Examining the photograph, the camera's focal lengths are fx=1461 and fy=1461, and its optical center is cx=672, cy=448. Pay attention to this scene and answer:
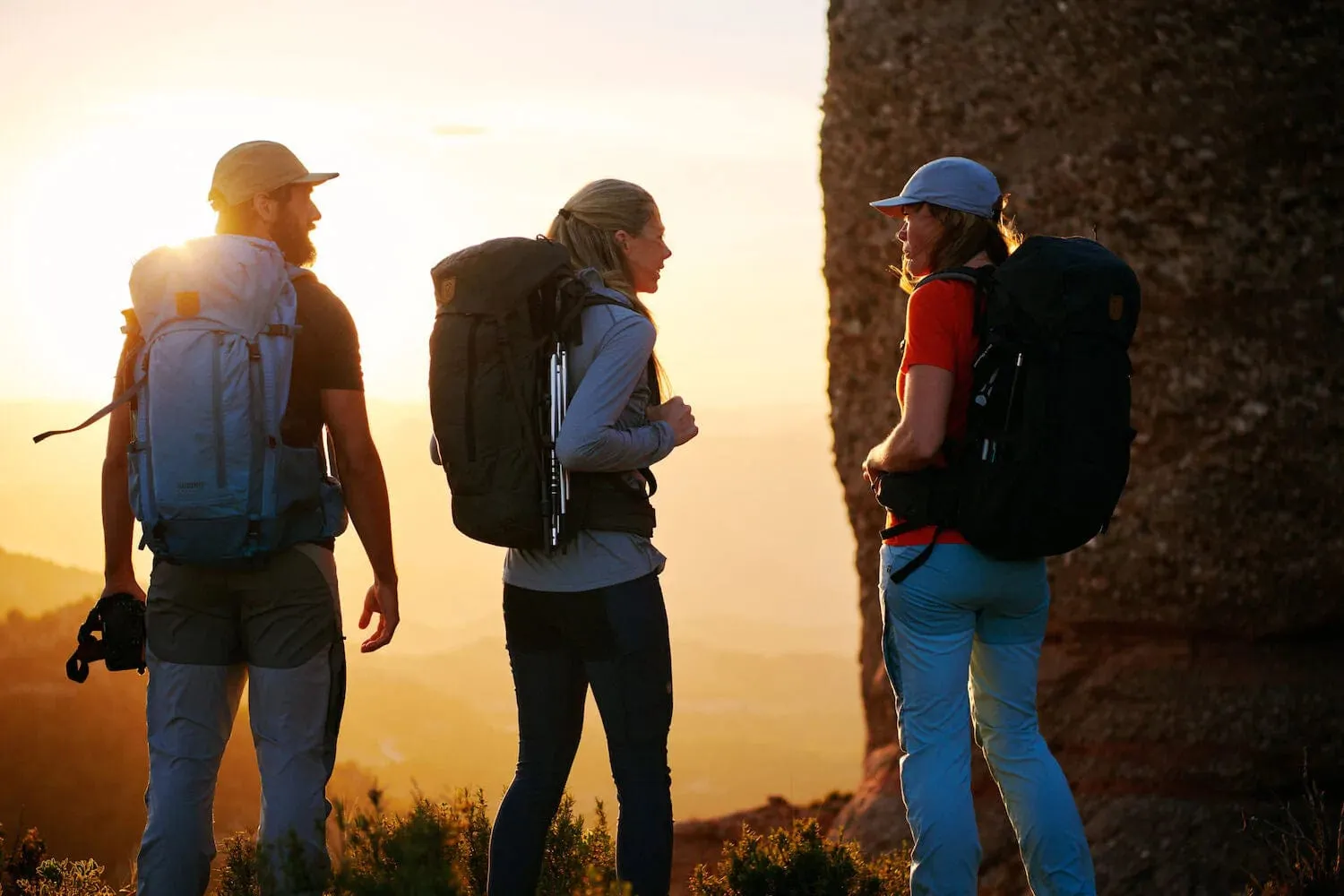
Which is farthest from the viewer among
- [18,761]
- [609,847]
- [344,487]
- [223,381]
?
[18,761]

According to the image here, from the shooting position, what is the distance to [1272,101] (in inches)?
229

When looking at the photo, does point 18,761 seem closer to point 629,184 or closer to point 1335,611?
point 629,184

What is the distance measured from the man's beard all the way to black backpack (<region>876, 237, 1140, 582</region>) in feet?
4.90

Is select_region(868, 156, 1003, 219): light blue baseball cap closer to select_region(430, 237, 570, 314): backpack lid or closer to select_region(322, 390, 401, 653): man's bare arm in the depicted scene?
select_region(430, 237, 570, 314): backpack lid

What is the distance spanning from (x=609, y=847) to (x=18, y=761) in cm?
417

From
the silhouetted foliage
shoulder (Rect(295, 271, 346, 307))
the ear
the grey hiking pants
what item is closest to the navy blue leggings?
the grey hiking pants

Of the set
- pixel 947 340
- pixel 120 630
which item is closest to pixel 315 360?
pixel 120 630

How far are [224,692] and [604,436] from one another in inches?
41.9

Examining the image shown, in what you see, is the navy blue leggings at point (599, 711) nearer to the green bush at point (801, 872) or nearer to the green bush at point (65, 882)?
the green bush at point (801, 872)

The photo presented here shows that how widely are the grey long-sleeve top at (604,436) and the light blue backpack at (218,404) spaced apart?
1.99ft

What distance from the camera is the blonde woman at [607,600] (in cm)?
330

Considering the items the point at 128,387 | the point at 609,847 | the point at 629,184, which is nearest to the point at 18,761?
the point at 609,847

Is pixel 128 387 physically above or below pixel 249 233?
below

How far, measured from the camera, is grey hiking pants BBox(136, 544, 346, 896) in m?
3.29
